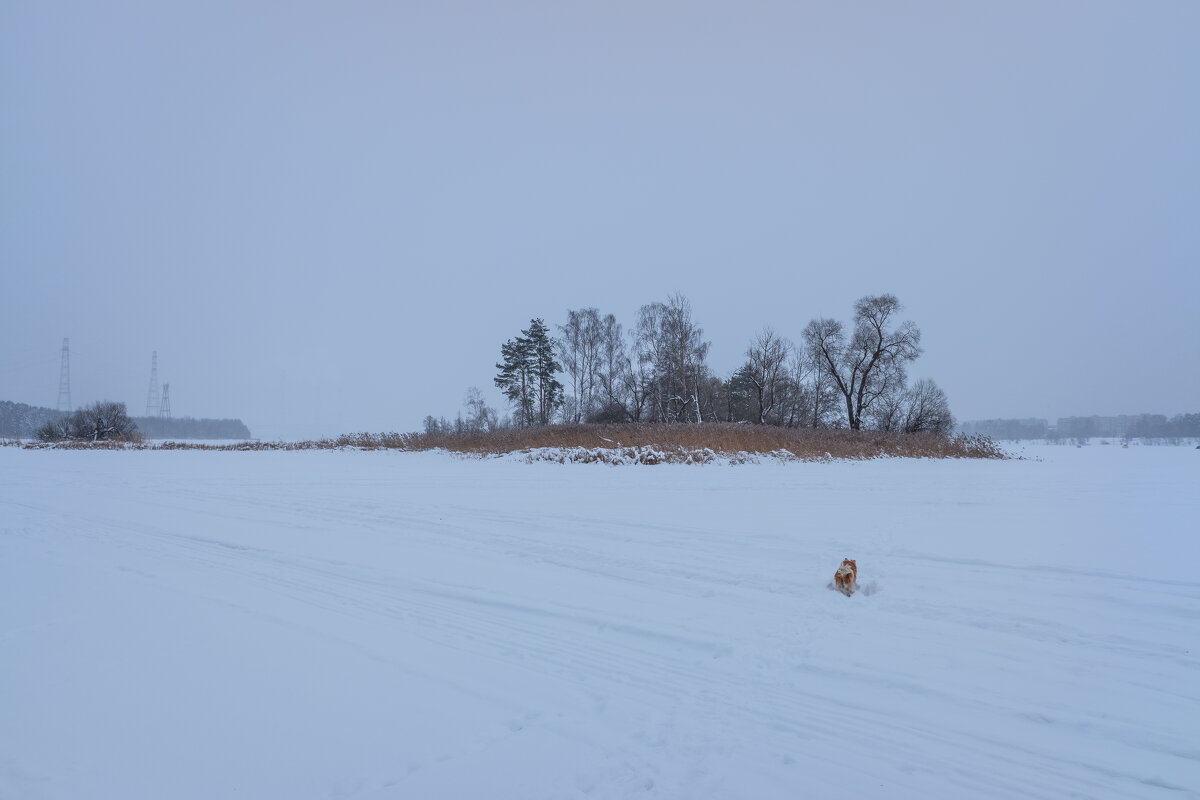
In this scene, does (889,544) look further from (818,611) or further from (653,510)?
(653,510)

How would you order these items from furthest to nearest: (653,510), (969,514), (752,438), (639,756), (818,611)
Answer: (752,438), (653,510), (969,514), (818,611), (639,756)

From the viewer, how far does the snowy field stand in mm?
2098

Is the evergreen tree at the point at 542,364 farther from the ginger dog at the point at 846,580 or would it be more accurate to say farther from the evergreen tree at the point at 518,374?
the ginger dog at the point at 846,580

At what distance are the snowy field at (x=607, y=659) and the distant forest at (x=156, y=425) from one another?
62.1 metres

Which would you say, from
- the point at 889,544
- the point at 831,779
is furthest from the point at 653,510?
the point at 831,779

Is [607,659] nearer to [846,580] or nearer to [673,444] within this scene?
[846,580]

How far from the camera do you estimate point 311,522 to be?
22.1 ft

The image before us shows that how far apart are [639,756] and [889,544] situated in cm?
393

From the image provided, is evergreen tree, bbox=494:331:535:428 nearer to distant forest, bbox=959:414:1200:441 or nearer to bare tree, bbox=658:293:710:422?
bare tree, bbox=658:293:710:422

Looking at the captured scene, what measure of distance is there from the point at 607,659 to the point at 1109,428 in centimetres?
7339

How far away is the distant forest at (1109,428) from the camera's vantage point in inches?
1708

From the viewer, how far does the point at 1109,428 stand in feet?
181

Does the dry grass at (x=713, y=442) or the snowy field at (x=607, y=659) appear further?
the dry grass at (x=713, y=442)

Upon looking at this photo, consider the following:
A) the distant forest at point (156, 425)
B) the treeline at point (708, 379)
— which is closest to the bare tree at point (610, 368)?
the treeline at point (708, 379)
